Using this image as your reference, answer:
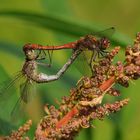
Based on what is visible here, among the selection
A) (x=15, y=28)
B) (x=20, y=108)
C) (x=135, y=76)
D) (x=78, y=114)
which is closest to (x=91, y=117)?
(x=78, y=114)

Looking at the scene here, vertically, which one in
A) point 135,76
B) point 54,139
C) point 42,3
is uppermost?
point 42,3

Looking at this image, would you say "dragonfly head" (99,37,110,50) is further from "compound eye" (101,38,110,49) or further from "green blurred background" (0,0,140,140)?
"green blurred background" (0,0,140,140)

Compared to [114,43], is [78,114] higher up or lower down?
lower down

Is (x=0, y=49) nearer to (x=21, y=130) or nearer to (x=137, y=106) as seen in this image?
(x=137, y=106)

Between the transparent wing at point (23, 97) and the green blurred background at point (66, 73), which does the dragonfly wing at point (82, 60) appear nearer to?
the transparent wing at point (23, 97)

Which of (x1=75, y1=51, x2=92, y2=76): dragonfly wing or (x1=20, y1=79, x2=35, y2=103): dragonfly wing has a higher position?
(x1=75, y1=51, x2=92, y2=76): dragonfly wing

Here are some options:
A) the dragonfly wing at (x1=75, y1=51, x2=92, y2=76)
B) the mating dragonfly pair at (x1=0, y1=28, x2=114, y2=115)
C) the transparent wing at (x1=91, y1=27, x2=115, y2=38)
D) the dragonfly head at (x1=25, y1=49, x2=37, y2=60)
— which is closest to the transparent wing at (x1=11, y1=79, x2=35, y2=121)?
the mating dragonfly pair at (x1=0, y1=28, x2=114, y2=115)

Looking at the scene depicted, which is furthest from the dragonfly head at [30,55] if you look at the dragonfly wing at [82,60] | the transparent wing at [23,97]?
the dragonfly wing at [82,60]

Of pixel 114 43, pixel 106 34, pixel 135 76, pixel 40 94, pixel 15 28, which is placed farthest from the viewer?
pixel 15 28
